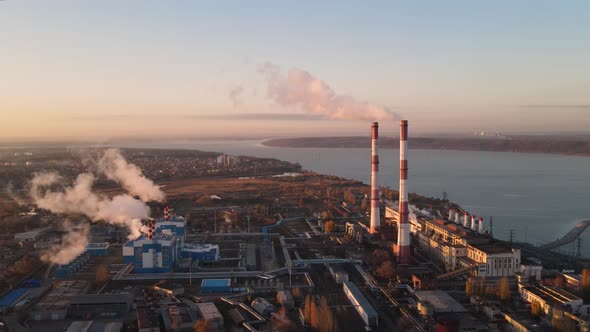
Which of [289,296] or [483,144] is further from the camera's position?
[483,144]

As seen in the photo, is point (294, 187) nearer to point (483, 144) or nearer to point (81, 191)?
point (81, 191)

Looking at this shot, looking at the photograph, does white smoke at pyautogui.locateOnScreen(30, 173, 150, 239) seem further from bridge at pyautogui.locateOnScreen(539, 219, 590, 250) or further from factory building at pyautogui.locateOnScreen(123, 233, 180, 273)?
bridge at pyautogui.locateOnScreen(539, 219, 590, 250)

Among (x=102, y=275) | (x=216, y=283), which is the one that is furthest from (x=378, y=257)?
(x=102, y=275)

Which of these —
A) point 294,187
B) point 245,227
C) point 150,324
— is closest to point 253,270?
point 150,324

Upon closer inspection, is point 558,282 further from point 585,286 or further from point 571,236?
point 571,236

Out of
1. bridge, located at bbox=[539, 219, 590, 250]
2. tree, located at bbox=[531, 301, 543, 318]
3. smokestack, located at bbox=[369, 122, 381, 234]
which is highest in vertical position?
smokestack, located at bbox=[369, 122, 381, 234]

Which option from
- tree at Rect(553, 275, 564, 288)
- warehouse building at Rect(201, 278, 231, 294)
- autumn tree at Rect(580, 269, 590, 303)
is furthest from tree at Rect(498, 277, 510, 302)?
warehouse building at Rect(201, 278, 231, 294)
